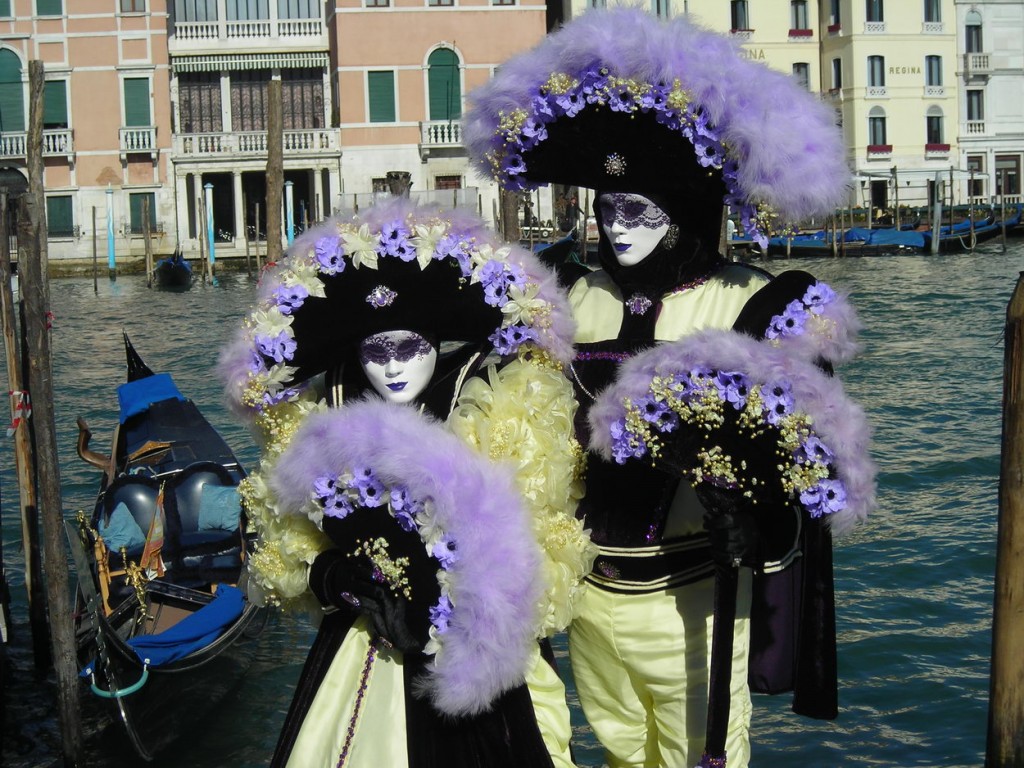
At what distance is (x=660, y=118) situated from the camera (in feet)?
8.29

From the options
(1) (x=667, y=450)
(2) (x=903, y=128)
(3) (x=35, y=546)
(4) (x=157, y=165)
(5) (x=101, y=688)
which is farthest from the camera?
(2) (x=903, y=128)

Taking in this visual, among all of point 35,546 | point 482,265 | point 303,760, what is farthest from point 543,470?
point 35,546

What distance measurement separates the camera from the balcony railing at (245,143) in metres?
25.6

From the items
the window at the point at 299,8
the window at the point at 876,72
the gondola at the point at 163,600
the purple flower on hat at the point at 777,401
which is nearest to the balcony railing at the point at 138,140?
the window at the point at 299,8

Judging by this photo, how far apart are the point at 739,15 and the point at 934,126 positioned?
187 inches

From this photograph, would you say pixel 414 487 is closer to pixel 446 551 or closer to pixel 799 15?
pixel 446 551

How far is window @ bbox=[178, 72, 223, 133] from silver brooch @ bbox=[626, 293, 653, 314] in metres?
25.0

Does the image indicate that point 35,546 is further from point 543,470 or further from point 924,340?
point 924,340

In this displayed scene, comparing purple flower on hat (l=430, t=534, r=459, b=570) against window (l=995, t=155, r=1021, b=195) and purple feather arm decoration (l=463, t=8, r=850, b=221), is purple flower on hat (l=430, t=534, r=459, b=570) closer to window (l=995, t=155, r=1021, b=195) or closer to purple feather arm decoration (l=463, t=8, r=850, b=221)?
purple feather arm decoration (l=463, t=8, r=850, b=221)

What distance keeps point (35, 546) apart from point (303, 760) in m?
3.30

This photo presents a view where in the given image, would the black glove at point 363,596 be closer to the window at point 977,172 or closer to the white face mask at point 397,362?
the white face mask at point 397,362

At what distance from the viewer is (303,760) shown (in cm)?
255

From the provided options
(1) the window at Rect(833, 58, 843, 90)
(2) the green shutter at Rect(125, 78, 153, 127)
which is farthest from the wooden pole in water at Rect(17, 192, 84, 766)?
(1) the window at Rect(833, 58, 843, 90)

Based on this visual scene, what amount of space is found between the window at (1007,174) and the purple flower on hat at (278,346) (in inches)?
1164
